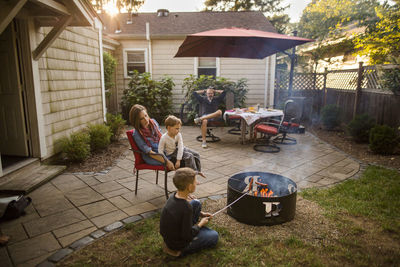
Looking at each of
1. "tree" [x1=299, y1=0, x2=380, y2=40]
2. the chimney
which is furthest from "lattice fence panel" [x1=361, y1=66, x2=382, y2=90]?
the chimney

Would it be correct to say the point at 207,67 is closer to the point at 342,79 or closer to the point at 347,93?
the point at 342,79

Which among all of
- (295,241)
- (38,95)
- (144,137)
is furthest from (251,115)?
(38,95)

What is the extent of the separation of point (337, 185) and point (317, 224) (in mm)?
1392

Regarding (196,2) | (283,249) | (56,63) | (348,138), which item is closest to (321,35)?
(348,138)

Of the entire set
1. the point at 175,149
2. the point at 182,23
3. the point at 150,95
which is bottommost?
the point at 175,149

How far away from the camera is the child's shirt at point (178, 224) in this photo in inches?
90.4

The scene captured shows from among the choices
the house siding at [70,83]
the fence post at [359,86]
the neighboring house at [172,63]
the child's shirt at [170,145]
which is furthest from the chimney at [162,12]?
the child's shirt at [170,145]

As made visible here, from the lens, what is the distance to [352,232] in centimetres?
288

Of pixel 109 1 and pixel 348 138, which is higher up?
pixel 109 1

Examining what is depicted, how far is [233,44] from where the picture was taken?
6.05 metres

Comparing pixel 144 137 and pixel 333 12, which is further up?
pixel 333 12

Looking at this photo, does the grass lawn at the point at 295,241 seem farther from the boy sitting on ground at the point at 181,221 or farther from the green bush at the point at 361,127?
the green bush at the point at 361,127

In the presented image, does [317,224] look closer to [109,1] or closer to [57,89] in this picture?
[57,89]

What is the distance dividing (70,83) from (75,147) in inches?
60.9
